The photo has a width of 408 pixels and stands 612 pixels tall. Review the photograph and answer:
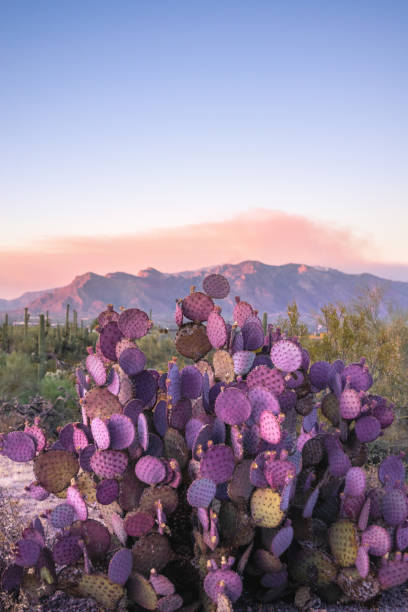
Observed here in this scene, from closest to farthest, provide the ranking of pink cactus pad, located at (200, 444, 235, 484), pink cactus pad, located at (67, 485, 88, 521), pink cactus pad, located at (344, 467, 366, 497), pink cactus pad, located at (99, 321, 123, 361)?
1. pink cactus pad, located at (200, 444, 235, 484)
2. pink cactus pad, located at (67, 485, 88, 521)
3. pink cactus pad, located at (344, 467, 366, 497)
4. pink cactus pad, located at (99, 321, 123, 361)

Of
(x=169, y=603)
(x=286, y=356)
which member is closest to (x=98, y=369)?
(x=286, y=356)

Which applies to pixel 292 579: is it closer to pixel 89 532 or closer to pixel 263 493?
pixel 263 493

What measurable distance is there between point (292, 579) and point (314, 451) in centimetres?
88

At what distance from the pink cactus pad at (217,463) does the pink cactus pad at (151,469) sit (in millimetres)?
260

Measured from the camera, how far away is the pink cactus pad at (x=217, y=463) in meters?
3.72

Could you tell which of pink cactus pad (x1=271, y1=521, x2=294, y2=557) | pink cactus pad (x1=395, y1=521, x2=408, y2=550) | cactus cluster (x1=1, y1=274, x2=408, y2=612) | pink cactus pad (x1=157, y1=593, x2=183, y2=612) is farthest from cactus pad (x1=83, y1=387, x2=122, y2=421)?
pink cactus pad (x1=395, y1=521, x2=408, y2=550)

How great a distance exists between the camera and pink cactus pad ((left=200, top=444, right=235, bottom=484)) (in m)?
3.72

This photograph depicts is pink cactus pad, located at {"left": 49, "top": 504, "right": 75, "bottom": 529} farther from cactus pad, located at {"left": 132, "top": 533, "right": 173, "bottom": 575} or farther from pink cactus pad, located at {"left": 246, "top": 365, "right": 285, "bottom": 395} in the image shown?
pink cactus pad, located at {"left": 246, "top": 365, "right": 285, "bottom": 395}

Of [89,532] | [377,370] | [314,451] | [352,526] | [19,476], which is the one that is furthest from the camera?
[377,370]

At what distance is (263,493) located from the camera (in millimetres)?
3816

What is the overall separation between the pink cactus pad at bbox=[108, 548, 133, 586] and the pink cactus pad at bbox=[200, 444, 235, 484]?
0.65 m

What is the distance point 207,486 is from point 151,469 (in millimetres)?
375

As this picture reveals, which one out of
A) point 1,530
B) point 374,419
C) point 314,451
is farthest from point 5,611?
point 374,419

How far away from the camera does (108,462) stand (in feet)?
12.5
